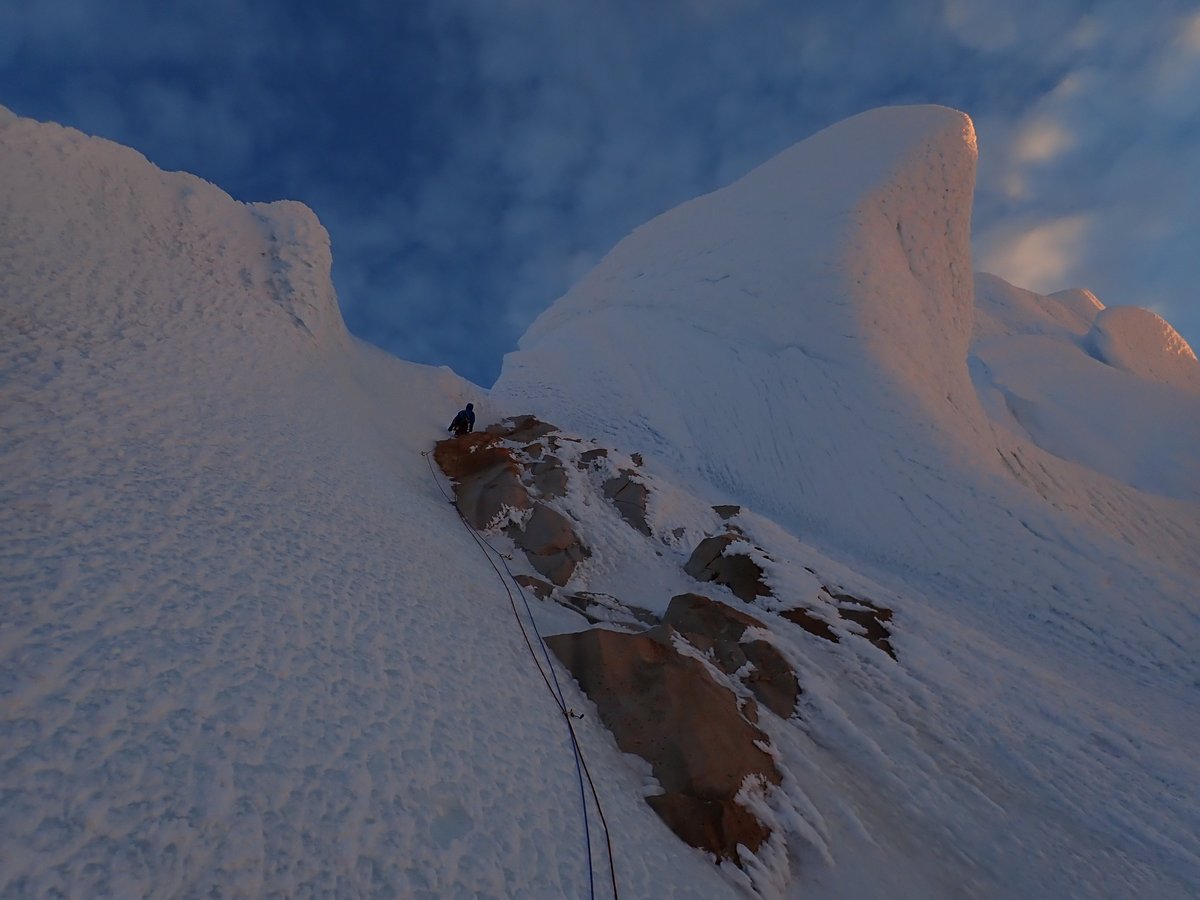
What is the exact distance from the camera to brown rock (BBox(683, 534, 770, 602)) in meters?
10.5

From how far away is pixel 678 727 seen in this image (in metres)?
6.26

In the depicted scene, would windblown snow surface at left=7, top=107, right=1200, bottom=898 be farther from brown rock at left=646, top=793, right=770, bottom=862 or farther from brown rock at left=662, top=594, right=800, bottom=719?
brown rock at left=662, top=594, right=800, bottom=719

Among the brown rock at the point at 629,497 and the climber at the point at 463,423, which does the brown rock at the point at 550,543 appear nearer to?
the brown rock at the point at 629,497

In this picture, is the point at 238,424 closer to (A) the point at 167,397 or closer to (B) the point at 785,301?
(A) the point at 167,397

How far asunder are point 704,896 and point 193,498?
20.6 ft

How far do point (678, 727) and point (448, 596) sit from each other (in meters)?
3.23

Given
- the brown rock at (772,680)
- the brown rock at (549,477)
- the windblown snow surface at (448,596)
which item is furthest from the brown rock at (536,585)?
the brown rock at (549,477)

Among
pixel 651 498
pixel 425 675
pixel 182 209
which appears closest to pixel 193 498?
pixel 425 675

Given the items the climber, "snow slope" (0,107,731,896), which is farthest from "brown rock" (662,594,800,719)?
the climber

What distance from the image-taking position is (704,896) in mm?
4750

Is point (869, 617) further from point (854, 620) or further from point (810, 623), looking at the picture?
point (810, 623)

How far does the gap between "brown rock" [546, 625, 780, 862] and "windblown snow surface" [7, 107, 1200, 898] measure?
9.2 inches

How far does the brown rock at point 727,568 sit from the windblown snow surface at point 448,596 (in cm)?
39

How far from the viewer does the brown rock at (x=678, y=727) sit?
5.50 m
